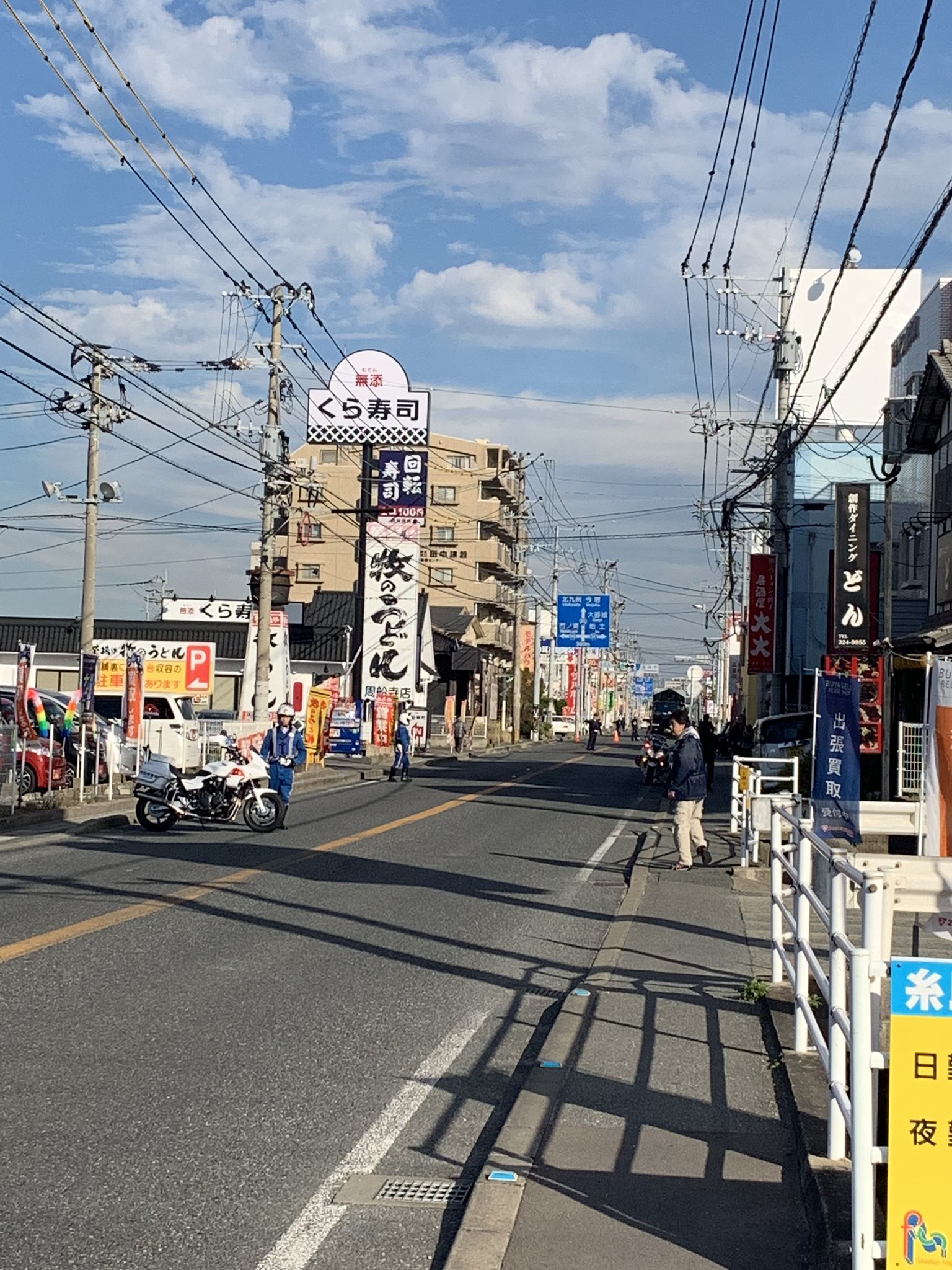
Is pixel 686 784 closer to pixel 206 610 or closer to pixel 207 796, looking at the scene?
pixel 207 796

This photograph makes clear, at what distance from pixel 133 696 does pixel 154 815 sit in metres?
7.05

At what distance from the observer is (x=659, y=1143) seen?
5.82 meters

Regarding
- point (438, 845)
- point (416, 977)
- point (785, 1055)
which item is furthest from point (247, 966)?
point (438, 845)

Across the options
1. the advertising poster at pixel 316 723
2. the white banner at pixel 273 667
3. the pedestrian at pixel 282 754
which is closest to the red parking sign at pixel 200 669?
the white banner at pixel 273 667

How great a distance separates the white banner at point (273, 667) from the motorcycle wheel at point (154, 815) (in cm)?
1532

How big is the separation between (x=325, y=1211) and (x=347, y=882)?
9638mm

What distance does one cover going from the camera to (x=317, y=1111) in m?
6.41

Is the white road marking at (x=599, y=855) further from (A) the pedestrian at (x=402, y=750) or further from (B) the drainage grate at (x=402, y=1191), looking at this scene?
(A) the pedestrian at (x=402, y=750)

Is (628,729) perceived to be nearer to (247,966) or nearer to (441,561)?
(441,561)

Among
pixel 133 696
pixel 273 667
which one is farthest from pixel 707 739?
pixel 133 696

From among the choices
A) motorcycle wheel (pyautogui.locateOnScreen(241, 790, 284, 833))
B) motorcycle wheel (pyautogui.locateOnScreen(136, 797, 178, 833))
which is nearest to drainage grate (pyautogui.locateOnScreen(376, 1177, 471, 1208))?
motorcycle wheel (pyautogui.locateOnScreen(241, 790, 284, 833))

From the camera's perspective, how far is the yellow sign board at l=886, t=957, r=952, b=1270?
3.70 metres

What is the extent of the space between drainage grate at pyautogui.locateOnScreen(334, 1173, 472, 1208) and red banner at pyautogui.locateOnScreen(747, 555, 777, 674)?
4065 centimetres

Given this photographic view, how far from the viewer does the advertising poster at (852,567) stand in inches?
1077
